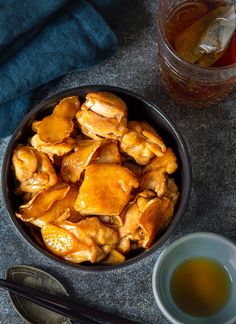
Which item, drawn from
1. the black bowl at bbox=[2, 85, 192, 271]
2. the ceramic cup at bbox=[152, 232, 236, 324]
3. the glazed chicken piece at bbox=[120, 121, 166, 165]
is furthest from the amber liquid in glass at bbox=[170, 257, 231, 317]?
the glazed chicken piece at bbox=[120, 121, 166, 165]

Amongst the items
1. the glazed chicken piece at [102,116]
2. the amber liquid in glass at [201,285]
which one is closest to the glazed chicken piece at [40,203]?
the glazed chicken piece at [102,116]

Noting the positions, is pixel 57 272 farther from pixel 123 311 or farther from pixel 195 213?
pixel 195 213

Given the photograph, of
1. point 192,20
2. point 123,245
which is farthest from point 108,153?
point 192,20

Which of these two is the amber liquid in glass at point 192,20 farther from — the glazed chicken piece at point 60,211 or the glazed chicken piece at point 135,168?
the glazed chicken piece at point 60,211

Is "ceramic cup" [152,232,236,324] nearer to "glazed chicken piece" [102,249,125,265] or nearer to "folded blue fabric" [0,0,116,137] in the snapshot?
"glazed chicken piece" [102,249,125,265]

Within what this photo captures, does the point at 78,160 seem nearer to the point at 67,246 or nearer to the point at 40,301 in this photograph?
the point at 67,246
